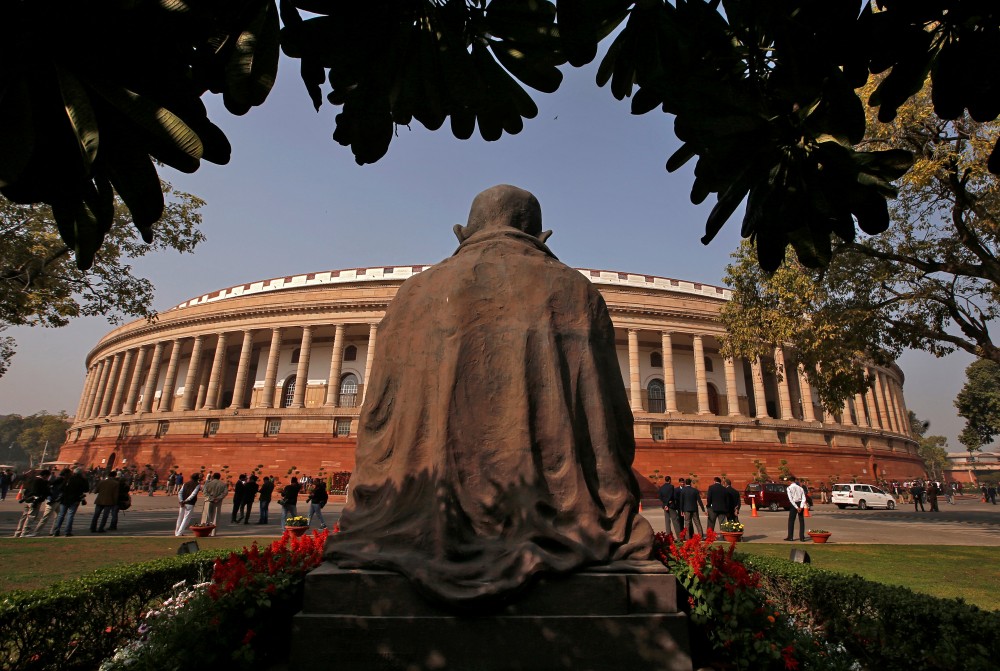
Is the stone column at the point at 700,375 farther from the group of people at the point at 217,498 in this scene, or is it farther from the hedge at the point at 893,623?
the hedge at the point at 893,623

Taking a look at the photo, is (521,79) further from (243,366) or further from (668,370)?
(243,366)

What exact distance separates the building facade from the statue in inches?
1196

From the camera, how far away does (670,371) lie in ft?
122

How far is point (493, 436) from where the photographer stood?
3.40 meters

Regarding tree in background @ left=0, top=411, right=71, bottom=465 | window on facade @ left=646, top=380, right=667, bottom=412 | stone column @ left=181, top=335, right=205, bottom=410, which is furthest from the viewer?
→ tree in background @ left=0, top=411, right=71, bottom=465

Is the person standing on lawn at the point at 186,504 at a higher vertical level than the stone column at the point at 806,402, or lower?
lower

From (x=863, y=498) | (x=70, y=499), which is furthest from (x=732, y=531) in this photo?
(x=863, y=498)

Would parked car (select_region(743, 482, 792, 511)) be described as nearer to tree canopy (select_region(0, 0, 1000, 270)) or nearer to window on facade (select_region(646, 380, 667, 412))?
window on facade (select_region(646, 380, 667, 412))

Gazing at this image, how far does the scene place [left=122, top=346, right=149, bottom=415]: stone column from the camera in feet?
146

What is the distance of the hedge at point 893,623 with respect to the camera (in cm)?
404

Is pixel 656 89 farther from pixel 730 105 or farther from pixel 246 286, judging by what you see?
pixel 246 286

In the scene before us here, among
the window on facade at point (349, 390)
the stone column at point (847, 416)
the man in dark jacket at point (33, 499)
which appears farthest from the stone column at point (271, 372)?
the stone column at point (847, 416)

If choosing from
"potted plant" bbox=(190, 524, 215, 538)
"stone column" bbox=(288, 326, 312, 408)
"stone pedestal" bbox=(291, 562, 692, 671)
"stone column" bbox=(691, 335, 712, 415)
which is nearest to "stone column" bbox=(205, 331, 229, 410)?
"stone column" bbox=(288, 326, 312, 408)

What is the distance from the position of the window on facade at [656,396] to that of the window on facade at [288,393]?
25977 millimetres
